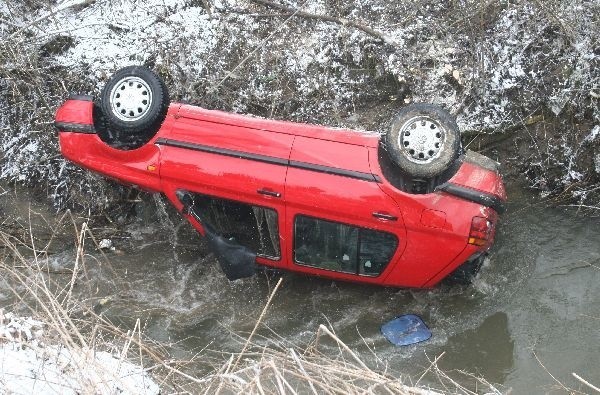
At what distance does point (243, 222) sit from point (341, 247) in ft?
3.05

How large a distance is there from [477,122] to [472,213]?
1889 mm

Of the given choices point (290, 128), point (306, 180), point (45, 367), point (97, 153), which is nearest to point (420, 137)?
point (306, 180)

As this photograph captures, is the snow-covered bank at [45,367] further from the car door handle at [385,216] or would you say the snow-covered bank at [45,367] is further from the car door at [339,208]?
the car door handle at [385,216]

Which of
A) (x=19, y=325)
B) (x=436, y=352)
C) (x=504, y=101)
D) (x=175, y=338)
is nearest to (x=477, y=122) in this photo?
(x=504, y=101)

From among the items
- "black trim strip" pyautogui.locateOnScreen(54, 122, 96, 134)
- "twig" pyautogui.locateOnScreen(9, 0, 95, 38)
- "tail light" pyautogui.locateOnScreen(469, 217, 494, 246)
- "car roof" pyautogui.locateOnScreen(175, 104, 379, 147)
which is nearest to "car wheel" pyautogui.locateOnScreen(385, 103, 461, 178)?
"car roof" pyautogui.locateOnScreen(175, 104, 379, 147)

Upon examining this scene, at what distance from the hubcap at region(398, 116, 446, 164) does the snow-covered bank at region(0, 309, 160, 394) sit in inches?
106

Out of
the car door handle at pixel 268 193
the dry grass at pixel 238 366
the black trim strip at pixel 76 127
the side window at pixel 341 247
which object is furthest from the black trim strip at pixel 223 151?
the dry grass at pixel 238 366

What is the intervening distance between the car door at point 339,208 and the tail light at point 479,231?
585 millimetres

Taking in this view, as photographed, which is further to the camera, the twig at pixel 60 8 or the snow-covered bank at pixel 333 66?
the twig at pixel 60 8

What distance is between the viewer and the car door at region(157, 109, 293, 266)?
594cm

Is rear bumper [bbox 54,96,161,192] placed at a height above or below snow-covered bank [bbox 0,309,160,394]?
above

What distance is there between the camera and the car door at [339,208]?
5805 mm

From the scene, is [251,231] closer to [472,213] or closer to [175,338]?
[175,338]

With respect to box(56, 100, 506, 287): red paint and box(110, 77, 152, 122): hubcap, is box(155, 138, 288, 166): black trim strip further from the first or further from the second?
box(110, 77, 152, 122): hubcap
